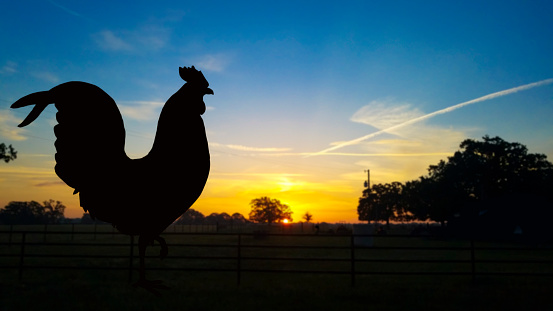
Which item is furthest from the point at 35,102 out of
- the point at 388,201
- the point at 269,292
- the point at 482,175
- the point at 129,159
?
the point at 388,201

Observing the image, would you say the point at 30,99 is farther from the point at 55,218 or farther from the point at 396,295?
the point at 55,218

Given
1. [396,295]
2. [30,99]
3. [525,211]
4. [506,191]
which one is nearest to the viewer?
[30,99]

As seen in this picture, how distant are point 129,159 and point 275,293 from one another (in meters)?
9.49

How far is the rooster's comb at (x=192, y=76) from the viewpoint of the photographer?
1597 mm

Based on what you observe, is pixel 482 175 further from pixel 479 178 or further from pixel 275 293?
pixel 275 293

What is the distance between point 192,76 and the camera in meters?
1.61

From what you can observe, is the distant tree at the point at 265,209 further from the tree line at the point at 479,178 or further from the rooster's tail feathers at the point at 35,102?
the rooster's tail feathers at the point at 35,102

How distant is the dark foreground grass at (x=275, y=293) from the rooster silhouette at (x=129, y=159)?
780 centimetres

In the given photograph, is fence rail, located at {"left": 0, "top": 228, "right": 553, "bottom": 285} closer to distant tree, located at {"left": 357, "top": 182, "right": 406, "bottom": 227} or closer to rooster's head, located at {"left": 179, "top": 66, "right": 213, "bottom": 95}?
rooster's head, located at {"left": 179, "top": 66, "right": 213, "bottom": 95}

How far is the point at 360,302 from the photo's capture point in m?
9.38

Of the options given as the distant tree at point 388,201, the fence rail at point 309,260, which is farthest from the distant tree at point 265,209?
the fence rail at point 309,260

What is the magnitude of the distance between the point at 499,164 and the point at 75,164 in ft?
194

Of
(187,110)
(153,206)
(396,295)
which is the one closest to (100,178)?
(153,206)

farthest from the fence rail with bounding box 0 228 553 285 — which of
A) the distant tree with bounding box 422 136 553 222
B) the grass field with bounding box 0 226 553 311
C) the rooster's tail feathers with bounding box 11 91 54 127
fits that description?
the distant tree with bounding box 422 136 553 222
